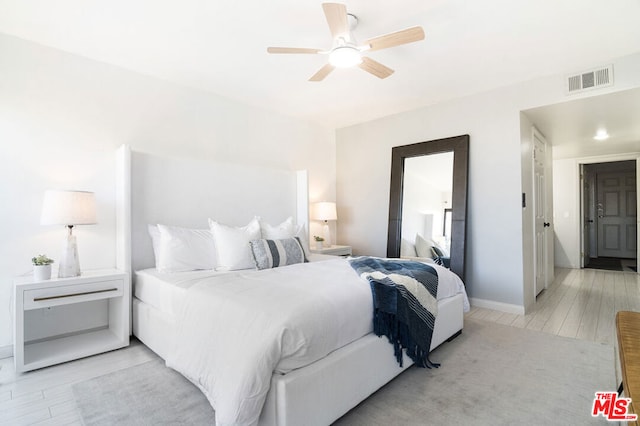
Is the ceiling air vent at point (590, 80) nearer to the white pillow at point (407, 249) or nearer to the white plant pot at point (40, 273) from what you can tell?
the white pillow at point (407, 249)

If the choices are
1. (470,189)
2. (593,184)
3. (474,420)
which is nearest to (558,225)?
(593,184)

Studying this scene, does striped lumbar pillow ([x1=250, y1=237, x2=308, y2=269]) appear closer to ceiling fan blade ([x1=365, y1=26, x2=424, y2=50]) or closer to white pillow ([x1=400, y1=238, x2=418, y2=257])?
white pillow ([x1=400, y1=238, x2=418, y2=257])

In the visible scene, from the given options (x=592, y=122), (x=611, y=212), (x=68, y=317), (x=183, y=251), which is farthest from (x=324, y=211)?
(x=611, y=212)

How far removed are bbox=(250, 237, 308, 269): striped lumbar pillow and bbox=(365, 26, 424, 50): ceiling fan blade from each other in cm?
186

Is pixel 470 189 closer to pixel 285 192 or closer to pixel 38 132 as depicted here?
pixel 285 192

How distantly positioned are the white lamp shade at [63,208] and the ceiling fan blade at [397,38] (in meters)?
2.48

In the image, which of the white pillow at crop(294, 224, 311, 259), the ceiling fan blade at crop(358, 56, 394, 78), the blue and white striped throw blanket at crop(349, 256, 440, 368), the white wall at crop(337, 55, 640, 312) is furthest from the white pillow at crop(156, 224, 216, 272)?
the white wall at crop(337, 55, 640, 312)

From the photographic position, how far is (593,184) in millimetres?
7773

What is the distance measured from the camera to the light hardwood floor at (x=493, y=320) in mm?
1880

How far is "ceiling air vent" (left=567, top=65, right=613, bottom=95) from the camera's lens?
10.0ft

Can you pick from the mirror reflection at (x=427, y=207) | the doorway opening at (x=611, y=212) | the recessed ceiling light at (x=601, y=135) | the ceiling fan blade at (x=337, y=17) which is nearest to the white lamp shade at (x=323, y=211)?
the mirror reflection at (x=427, y=207)

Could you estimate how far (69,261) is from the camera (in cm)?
255

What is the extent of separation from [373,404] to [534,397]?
0.97m

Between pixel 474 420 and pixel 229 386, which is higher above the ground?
pixel 229 386
